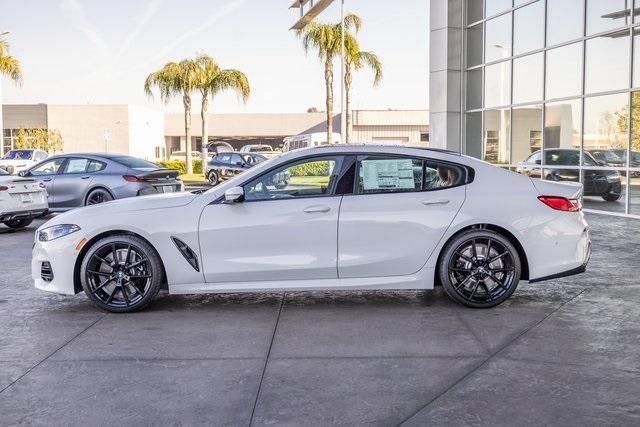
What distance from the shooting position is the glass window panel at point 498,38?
69.9ft

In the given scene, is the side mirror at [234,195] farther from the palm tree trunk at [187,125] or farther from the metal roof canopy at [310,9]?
the palm tree trunk at [187,125]

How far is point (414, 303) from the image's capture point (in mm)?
7328

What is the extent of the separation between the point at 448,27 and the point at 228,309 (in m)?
18.2

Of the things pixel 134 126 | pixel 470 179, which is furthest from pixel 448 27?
pixel 134 126

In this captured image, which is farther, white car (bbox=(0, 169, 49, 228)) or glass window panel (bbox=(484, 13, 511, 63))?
glass window panel (bbox=(484, 13, 511, 63))

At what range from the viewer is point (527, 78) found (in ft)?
67.1

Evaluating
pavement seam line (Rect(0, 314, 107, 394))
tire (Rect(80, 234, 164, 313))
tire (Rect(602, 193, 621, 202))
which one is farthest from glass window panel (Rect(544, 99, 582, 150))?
pavement seam line (Rect(0, 314, 107, 394))

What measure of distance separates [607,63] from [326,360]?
14.3 meters

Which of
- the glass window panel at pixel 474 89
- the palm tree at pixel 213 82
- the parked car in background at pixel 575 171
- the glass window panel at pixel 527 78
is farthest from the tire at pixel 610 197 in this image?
the palm tree at pixel 213 82

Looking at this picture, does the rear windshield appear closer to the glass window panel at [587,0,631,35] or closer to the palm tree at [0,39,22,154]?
the glass window panel at [587,0,631,35]

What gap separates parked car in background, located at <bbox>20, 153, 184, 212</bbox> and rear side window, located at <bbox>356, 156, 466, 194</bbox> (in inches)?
372

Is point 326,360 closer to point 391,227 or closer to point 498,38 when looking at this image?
point 391,227

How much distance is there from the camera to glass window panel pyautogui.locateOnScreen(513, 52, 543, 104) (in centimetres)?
1992

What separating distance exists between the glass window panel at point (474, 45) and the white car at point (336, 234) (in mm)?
16857
